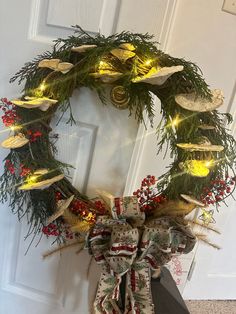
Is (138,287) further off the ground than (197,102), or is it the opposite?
(197,102)

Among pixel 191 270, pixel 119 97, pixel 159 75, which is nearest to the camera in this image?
pixel 159 75

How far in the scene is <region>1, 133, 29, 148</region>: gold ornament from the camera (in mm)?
875

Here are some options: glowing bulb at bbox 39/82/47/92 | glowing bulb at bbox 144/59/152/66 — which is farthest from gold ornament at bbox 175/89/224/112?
glowing bulb at bbox 39/82/47/92

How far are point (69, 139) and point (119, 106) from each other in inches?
7.4

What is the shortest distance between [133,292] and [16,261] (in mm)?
491

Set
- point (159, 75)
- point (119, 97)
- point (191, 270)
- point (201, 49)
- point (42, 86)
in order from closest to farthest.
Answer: point (159, 75) < point (42, 86) < point (119, 97) < point (201, 49) < point (191, 270)

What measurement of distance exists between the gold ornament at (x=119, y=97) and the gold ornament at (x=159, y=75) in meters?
0.11

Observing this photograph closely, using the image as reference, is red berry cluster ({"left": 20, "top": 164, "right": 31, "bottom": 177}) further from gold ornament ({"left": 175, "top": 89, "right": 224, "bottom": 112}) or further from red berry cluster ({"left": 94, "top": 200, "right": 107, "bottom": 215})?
gold ornament ({"left": 175, "top": 89, "right": 224, "bottom": 112})

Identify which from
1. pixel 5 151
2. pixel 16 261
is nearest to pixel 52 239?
pixel 16 261

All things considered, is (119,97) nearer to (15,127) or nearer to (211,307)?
(15,127)

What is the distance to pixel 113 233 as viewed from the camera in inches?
35.9

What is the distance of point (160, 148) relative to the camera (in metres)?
0.94

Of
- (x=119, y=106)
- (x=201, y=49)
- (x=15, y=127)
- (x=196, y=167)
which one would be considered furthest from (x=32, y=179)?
(x=201, y=49)

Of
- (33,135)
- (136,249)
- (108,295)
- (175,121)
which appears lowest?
(108,295)
